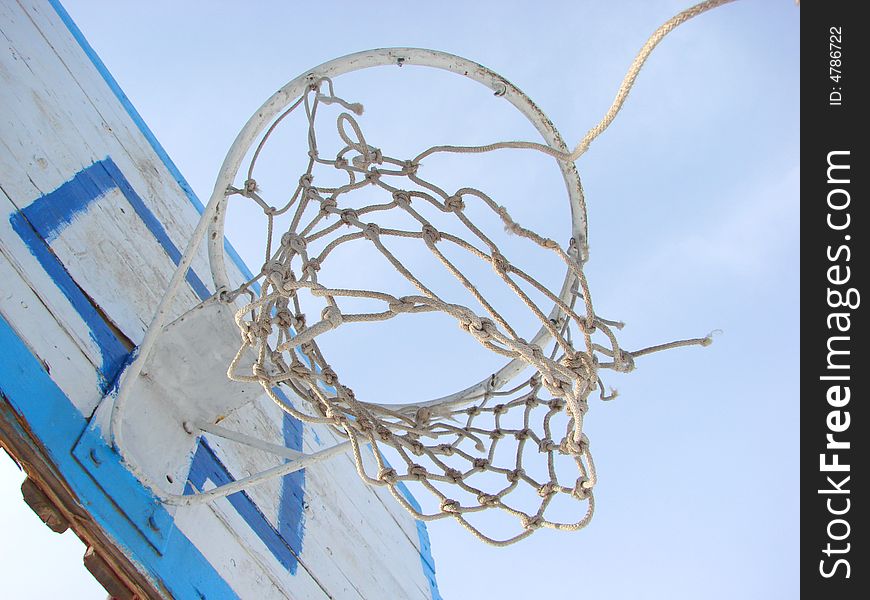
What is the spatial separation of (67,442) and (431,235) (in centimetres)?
87

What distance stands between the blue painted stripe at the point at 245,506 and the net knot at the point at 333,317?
24.0 inches

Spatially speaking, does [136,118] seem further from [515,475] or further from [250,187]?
[515,475]

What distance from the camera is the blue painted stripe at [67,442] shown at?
5.66 ft

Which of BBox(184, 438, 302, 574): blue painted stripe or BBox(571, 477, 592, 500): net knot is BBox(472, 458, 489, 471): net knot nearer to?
BBox(571, 477, 592, 500): net knot

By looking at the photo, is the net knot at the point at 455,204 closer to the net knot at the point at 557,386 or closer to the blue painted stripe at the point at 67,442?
the net knot at the point at 557,386

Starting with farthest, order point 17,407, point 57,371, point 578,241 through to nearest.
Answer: point 578,241, point 57,371, point 17,407

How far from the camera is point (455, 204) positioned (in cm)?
199

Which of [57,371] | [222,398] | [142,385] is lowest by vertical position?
[222,398]

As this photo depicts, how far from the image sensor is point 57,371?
1833 millimetres
